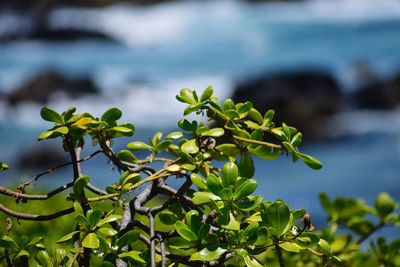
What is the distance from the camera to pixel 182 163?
1197 millimetres

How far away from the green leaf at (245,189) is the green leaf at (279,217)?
0.17 ft

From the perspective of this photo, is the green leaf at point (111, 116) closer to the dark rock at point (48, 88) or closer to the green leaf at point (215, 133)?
the green leaf at point (215, 133)

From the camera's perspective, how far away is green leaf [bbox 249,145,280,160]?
119cm

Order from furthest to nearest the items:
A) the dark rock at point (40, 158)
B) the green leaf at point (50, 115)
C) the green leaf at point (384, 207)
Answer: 1. the dark rock at point (40, 158)
2. the green leaf at point (384, 207)
3. the green leaf at point (50, 115)

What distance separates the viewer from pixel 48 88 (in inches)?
391

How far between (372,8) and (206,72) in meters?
2.78

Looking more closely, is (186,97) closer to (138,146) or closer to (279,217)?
(138,146)

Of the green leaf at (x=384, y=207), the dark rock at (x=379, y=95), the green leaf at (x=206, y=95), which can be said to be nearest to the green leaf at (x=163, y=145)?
the green leaf at (x=206, y=95)

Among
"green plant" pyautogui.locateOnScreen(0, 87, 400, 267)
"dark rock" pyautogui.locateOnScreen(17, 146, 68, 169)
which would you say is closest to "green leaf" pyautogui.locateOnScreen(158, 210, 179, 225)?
"green plant" pyautogui.locateOnScreen(0, 87, 400, 267)

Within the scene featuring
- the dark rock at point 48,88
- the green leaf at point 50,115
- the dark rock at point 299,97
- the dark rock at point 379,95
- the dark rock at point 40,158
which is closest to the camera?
the green leaf at point 50,115

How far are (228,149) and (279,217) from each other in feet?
0.58

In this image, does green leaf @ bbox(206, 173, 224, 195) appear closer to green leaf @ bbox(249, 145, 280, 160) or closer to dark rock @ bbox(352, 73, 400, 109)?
green leaf @ bbox(249, 145, 280, 160)

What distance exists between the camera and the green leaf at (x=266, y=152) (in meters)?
1.19

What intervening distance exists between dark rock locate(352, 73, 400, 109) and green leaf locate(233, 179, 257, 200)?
320 inches
